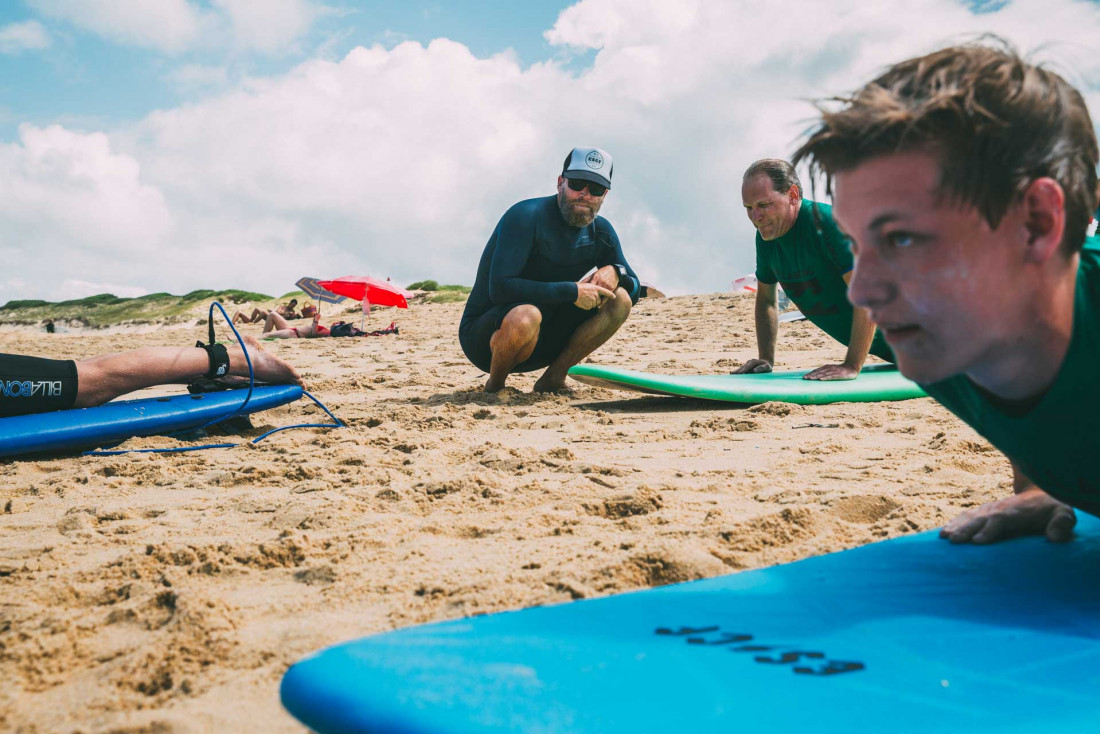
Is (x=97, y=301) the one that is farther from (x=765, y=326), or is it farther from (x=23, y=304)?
(x=765, y=326)

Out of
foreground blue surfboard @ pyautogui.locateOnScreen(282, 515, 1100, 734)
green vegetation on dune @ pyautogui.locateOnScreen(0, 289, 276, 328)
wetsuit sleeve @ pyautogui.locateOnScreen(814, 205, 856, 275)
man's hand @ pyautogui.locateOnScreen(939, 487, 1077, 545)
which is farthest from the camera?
green vegetation on dune @ pyautogui.locateOnScreen(0, 289, 276, 328)

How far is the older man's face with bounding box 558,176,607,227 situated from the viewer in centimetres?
394

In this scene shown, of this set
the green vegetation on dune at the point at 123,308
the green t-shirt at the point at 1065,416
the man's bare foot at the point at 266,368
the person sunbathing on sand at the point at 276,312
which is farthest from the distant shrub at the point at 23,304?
the green t-shirt at the point at 1065,416

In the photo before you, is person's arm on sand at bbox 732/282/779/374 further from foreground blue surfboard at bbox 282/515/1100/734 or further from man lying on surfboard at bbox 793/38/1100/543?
man lying on surfboard at bbox 793/38/1100/543

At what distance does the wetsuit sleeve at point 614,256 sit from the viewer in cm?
426

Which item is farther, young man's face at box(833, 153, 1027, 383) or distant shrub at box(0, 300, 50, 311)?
distant shrub at box(0, 300, 50, 311)

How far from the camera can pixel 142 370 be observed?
11.4 ft

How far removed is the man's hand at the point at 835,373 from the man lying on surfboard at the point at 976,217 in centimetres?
281

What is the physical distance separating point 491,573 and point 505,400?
7.80 feet

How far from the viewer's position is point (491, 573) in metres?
1.65

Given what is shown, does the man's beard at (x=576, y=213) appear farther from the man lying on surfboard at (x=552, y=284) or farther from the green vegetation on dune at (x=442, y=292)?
the green vegetation on dune at (x=442, y=292)

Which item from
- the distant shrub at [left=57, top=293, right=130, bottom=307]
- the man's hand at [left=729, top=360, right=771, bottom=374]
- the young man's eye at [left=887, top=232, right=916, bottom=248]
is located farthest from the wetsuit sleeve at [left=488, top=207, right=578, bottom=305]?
the distant shrub at [left=57, top=293, right=130, bottom=307]

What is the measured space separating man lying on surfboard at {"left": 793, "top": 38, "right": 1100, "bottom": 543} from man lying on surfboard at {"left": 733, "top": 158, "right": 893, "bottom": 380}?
2645mm

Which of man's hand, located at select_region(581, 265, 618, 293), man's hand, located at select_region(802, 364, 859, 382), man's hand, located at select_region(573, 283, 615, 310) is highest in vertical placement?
man's hand, located at select_region(581, 265, 618, 293)
